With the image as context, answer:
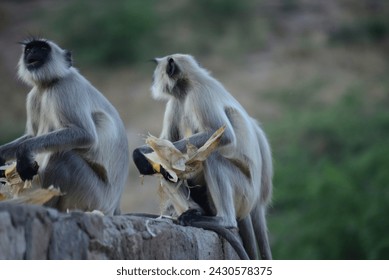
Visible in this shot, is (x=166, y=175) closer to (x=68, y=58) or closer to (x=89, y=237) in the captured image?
(x=68, y=58)

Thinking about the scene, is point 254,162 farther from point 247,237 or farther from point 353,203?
point 353,203

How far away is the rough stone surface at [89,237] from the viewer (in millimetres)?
3127

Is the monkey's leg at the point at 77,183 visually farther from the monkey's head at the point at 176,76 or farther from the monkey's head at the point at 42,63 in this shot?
the monkey's head at the point at 176,76

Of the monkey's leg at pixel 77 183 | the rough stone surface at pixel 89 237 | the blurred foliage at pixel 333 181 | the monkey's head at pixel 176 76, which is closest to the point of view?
the rough stone surface at pixel 89 237

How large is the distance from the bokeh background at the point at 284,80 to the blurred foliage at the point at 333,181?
0.02m

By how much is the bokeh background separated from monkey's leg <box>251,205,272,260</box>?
558 cm

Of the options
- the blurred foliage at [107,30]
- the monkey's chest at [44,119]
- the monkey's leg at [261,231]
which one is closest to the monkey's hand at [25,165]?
the monkey's chest at [44,119]

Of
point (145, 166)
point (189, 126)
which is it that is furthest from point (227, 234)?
point (189, 126)

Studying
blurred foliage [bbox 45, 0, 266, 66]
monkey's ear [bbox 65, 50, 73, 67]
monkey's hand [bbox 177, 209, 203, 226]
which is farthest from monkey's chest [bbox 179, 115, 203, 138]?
blurred foliage [bbox 45, 0, 266, 66]

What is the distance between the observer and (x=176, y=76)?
17.7ft

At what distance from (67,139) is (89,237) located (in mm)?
1458

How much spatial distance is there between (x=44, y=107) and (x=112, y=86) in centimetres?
1420

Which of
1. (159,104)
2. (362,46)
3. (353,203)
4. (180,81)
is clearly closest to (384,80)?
(362,46)

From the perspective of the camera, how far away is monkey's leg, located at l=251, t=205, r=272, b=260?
5.27m
